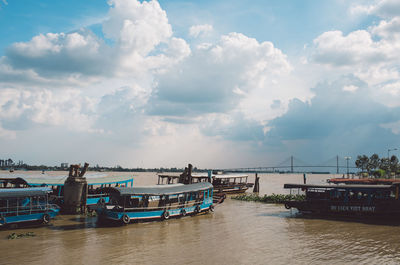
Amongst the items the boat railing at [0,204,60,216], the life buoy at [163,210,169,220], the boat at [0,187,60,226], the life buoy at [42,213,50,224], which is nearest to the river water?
the life buoy at [163,210,169,220]

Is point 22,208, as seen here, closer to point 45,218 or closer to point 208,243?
point 45,218

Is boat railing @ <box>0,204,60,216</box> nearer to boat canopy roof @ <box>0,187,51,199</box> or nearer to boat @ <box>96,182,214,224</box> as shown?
boat canopy roof @ <box>0,187,51,199</box>

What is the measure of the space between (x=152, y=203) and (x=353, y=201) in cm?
1563

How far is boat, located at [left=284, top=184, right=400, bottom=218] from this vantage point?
73.3 ft

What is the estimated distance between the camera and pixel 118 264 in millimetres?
12500

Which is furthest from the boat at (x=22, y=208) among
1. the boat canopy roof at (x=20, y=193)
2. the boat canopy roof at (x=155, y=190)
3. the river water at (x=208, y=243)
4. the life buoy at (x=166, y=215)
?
the life buoy at (x=166, y=215)

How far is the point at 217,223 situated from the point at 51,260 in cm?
1209

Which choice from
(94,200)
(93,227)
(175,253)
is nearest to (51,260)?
(175,253)

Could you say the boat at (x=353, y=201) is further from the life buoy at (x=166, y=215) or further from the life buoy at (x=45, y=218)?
the life buoy at (x=45, y=218)

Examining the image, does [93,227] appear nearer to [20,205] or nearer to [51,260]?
[20,205]

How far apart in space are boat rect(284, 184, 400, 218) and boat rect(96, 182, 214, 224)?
26.2 ft

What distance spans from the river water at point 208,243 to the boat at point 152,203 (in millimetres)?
669

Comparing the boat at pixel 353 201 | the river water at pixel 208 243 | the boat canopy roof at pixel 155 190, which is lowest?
the river water at pixel 208 243

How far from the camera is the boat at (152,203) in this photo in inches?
797
